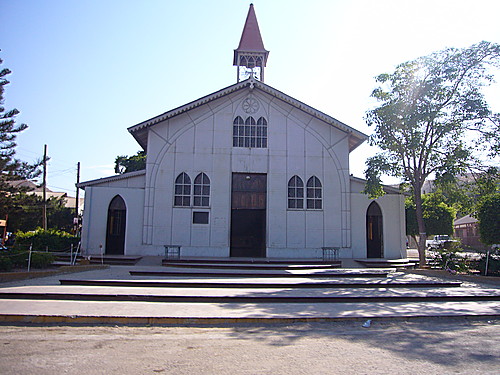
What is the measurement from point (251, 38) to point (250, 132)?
783 centimetres

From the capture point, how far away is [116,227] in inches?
792

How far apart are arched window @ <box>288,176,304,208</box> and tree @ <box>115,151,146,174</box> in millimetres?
19343

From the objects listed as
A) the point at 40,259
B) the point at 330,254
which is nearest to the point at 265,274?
the point at 330,254

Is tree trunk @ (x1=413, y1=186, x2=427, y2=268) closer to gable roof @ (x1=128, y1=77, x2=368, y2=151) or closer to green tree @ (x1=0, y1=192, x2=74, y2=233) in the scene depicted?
gable roof @ (x1=128, y1=77, x2=368, y2=151)

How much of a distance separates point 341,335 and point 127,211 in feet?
48.8

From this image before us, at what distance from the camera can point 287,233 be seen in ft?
66.4

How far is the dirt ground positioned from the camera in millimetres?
5387

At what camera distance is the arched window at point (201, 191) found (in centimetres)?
2020

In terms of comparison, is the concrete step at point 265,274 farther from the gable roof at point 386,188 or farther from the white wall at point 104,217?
the gable roof at point 386,188

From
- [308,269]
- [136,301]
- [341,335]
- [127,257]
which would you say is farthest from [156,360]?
[127,257]

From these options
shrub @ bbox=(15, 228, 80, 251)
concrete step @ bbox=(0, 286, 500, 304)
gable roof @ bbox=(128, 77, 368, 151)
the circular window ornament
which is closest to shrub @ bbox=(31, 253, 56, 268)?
shrub @ bbox=(15, 228, 80, 251)

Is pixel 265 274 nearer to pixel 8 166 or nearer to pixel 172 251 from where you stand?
pixel 172 251

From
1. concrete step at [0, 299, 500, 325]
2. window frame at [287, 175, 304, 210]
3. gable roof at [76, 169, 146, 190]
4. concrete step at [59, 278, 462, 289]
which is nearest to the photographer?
concrete step at [0, 299, 500, 325]

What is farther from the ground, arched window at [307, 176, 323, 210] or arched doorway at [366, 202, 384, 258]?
arched window at [307, 176, 323, 210]
